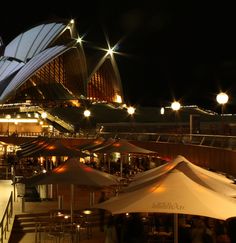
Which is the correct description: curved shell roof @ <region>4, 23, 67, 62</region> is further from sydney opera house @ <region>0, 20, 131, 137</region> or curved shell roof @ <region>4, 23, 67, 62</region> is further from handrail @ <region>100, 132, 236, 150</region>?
handrail @ <region>100, 132, 236, 150</region>

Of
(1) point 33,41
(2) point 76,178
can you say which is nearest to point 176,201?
(2) point 76,178

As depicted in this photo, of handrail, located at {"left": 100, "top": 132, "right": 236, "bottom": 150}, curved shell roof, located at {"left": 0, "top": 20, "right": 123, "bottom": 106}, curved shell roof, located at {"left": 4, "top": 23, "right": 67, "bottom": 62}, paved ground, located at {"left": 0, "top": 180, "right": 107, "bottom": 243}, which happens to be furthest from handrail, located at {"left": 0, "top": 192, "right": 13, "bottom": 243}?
curved shell roof, located at {"left": 4, "top": 23, "right": 67, "bottom": 62}

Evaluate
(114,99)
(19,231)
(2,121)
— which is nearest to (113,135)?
(19,231)

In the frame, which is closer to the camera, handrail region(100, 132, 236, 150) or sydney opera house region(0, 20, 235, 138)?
handrail region(100, 132, 236, 150)

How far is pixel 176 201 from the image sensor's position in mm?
6844

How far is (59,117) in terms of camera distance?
54719mm

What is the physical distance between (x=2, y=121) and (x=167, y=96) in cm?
3745

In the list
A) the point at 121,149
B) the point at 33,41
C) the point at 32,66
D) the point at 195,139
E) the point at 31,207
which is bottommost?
the point at 31,207

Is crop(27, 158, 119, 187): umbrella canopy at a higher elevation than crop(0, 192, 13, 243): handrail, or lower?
higher

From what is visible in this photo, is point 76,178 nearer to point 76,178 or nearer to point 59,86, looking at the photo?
point 76,178

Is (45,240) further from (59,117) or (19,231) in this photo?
(59,117)

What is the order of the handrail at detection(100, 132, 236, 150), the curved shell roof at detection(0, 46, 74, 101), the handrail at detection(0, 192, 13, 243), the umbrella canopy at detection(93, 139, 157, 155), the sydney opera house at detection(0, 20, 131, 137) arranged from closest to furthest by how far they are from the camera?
the handrail at detection(0, 192, 13, 243)
the handrail at detection(100, 132, 236, 150)
the umbrella canopy at detection(93, 139, 157, 155)
the sydney opera house at detection(0, 20, 131, 137)
the curved shell roof at detection(0, 46, 74, 101)

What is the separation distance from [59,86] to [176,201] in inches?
2747

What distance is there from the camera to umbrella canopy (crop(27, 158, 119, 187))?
1160cm
